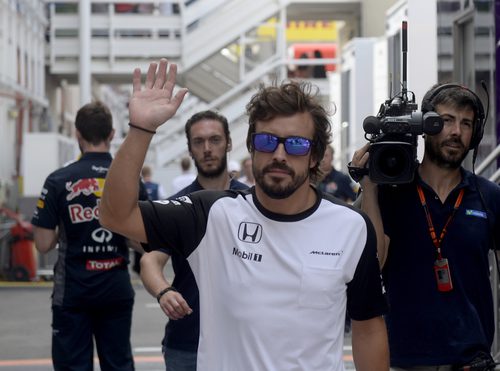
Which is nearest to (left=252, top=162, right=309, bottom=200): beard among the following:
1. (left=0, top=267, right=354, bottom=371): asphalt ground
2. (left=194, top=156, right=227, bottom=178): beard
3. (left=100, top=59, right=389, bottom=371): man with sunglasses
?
(left=100, top=59, right=389, bottom=371): man with sunglasses

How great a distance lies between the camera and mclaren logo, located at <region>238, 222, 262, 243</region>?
360cm

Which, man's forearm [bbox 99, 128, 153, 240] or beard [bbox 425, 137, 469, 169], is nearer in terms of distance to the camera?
man's forearm [bbox 99, 128, 153, 240]

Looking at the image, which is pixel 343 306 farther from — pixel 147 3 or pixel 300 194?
pixel 147 3

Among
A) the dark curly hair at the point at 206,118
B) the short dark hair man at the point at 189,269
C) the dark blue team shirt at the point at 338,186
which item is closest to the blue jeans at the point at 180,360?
the short dark hair man at the point at 189,269

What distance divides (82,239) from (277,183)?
127 inches

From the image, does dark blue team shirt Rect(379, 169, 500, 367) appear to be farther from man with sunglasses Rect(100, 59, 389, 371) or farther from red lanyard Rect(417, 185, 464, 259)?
man with sunglasses Rect(100, 59, 389, 371)

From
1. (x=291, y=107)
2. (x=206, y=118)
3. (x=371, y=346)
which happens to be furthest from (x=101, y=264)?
(x=291, y=107)

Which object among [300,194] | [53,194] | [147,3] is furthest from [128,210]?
[147,3]

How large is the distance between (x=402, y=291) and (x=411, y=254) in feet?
0.53

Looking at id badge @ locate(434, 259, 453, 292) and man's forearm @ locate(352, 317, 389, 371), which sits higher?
id badge @ locate(434, 259, 453, 292)

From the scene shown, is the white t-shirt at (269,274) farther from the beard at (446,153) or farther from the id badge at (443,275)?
the beard at (446,153)

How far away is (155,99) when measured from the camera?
3434 millimetres

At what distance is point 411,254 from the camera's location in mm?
4539

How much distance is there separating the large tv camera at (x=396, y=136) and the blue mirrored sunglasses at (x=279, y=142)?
0.79 meters
